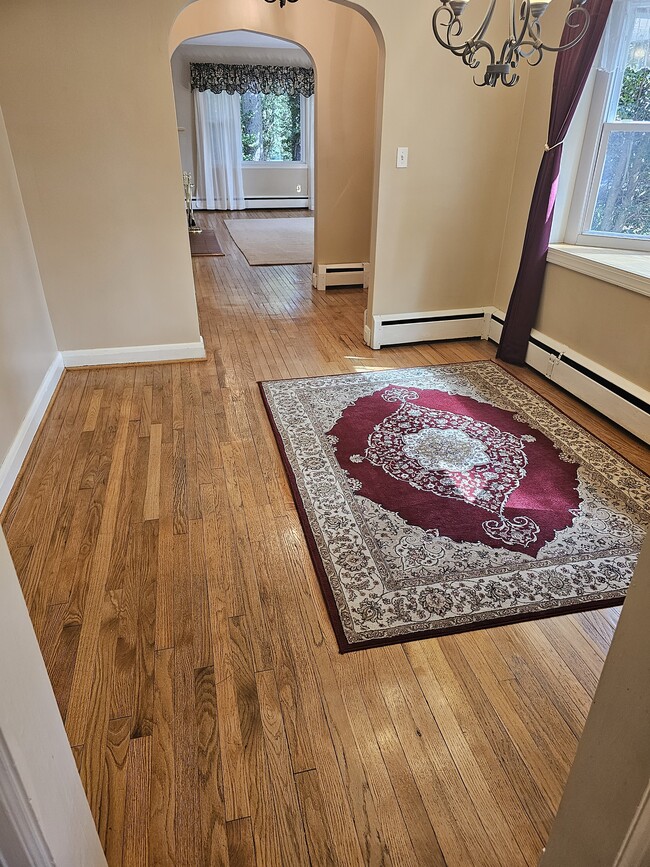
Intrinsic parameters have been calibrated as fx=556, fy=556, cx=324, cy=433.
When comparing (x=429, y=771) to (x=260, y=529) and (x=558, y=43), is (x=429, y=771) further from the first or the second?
(x=558, y=43)

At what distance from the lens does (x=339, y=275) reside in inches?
222

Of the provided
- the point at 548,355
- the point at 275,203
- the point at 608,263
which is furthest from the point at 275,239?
the point at 608,263

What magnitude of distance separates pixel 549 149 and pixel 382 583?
2.79m

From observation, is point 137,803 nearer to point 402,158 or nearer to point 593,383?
point 593,383

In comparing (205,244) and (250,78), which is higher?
(250,78)

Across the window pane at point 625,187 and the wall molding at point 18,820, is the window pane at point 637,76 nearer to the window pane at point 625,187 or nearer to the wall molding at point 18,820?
the window pane at point 625,187

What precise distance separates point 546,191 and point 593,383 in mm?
1197

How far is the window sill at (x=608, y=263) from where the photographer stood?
9.36 ft

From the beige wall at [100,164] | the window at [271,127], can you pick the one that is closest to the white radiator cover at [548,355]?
the beige wall at [100,164]

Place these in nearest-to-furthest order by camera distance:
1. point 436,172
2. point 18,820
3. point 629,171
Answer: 1. point 18,820
2. point 629,171
3. point 436,172

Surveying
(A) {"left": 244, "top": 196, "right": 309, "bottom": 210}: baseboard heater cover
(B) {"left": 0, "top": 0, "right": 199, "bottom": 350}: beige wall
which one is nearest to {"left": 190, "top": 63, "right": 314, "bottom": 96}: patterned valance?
(A) {"left": 244, "top": 196, "right": 309, "bottom": 210}: baseboard heater cover

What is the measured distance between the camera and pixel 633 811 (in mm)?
776

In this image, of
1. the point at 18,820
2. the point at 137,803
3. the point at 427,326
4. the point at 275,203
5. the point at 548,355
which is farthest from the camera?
the point at 275,203

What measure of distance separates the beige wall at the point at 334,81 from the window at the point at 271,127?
5.92 metres
